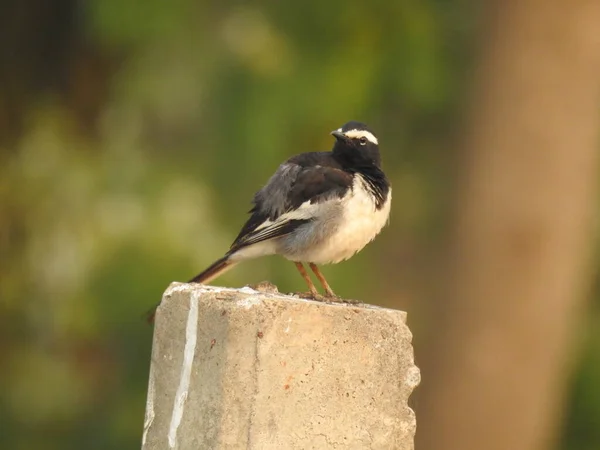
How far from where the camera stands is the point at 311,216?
4832 millimetres

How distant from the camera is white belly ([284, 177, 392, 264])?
484 centimetres

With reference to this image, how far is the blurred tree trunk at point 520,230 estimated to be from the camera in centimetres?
925

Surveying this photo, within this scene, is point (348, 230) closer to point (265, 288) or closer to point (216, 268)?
point (216, 268)

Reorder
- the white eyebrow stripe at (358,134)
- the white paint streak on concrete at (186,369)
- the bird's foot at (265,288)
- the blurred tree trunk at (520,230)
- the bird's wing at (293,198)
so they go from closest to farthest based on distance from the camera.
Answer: the white paint streak on concrete at (186,369)
the bird's foot at (265,288)
the bird's wing at (293,198)
the white eyebrow stripe at (358,134)
the blurred tree trunk at (520,230)

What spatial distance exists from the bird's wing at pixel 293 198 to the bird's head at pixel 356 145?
9.0 inches

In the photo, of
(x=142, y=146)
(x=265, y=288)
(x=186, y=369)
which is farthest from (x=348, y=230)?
(x=142, y=146)

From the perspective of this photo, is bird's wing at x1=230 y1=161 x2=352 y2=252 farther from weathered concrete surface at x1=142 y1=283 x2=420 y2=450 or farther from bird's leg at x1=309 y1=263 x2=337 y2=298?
weathered concrete surface at x1=142 y1=283 x2=420 y2=450

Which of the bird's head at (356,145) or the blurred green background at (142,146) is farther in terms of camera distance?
the blurred green background at (142,146)

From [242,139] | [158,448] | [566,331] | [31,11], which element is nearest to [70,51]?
[31,11]

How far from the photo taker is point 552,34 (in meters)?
9.35

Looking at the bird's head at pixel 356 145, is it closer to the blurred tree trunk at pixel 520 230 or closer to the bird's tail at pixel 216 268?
the bird's tail at pixel 216 268

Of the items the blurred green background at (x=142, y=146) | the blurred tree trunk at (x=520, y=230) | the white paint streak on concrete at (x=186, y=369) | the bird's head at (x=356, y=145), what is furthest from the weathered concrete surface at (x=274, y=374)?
the blurred tree trunk at (x=520, y=230)

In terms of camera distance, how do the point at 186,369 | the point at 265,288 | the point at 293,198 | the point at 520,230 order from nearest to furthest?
the point at 186,369 → the point at 265,288 → the point at 293,198 → the point at 520,230

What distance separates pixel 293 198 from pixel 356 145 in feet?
1.43
